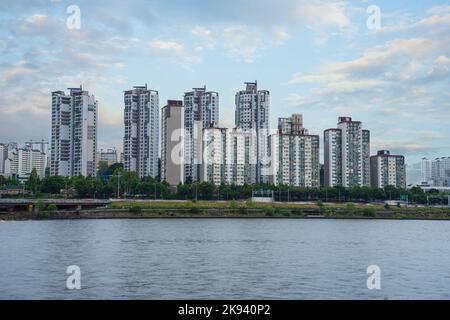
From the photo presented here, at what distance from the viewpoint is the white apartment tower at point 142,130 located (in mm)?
110562

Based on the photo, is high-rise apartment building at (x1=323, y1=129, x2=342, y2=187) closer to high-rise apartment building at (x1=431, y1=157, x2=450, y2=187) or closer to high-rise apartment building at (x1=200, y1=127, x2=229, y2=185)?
high-rise apartment building at (x1=200, y1=127, x2=229, y2=185)

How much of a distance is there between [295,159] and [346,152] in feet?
33.2

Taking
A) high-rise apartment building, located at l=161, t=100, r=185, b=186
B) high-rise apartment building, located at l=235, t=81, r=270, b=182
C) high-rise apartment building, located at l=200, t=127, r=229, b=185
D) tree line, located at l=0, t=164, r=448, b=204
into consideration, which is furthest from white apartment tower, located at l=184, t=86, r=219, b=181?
tree line, located at l=0, t=164, r=448, b=204

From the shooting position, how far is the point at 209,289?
60.8 feet

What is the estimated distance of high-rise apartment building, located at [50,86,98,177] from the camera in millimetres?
109438

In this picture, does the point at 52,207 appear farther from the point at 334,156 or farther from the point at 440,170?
the point at 440,170

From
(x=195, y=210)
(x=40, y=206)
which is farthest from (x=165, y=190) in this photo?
(x=40, y=206)

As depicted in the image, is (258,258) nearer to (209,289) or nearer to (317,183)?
(209,289)

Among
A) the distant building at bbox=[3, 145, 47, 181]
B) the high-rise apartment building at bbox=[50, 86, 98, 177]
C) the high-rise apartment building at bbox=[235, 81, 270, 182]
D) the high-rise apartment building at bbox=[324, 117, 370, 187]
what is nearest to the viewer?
the high-rise apartment building at bbox=[324, 117, 370, 187]

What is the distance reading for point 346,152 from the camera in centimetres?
10612

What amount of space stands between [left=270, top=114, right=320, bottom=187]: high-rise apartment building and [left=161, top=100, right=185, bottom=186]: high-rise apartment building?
18.7 metres
